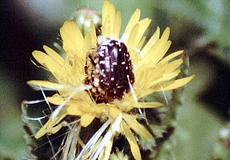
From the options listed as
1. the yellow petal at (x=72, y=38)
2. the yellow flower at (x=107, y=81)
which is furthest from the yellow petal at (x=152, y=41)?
the yellow petal at (x=72, y=38)

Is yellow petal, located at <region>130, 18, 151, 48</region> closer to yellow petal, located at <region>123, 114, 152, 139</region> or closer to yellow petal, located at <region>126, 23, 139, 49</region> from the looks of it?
yellow petal, located at <region>126, 23, 139, 49</region>

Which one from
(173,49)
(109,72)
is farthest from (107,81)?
(173,49)

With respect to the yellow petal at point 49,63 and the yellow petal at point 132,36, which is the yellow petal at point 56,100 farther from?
the yellow petal at point 132,36

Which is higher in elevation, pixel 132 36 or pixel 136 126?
pixel 132 36

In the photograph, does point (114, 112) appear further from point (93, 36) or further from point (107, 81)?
point (93, 36)

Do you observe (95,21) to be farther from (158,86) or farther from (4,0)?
(4,0)

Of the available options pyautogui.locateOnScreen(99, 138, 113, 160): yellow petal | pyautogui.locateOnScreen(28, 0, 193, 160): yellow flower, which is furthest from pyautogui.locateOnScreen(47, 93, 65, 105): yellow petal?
pyautogui.locateOnScreen(99, 138, 113, 160): yellow petal

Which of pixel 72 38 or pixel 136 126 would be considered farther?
pixel 72 38

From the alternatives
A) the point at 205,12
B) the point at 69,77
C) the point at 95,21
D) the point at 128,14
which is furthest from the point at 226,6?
the point at 69,77
